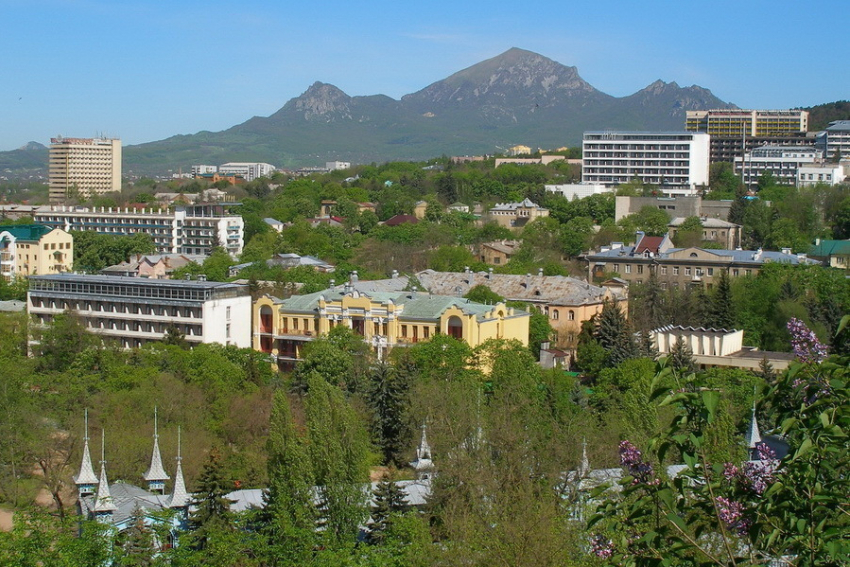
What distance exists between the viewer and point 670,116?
13538 centimetres

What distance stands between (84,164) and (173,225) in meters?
48.6

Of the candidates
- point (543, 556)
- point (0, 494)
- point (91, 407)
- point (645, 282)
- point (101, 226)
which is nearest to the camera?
point (543, 556)

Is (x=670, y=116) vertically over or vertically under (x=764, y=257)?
over

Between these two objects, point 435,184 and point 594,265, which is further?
point 435,184

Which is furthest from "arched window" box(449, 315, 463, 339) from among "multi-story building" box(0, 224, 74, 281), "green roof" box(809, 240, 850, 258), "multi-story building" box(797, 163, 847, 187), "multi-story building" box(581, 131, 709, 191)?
"multi-story building" box(581, 131, 709, 191)

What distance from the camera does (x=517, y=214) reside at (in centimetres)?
5791

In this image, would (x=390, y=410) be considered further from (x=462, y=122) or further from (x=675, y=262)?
(x=462, y=122)

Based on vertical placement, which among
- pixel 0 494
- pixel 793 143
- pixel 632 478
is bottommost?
pixel 0 494

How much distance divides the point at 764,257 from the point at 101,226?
101 ft

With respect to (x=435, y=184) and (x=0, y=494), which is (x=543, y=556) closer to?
(x=0, y=494)

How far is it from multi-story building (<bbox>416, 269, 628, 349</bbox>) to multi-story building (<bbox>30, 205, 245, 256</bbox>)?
17.4m

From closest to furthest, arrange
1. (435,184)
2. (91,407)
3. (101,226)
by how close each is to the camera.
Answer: (91,407) → (101,226) → (435,184)

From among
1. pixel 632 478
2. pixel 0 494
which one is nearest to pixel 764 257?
pixel 0 494

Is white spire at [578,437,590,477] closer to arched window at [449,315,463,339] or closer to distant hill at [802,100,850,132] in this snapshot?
arched window at [449,315,463,339]
